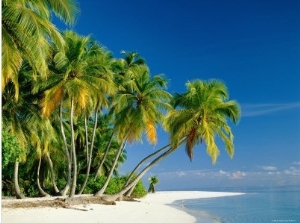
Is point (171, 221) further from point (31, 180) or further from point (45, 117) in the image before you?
point (31, 180)

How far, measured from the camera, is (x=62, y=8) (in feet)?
29.1

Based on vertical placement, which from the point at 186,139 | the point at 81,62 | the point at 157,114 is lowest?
the point at 186,139

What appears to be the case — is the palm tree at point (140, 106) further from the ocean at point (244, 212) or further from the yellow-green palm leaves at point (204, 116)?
the ocean at point (244, 212)

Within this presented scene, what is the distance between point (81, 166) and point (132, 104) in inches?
303

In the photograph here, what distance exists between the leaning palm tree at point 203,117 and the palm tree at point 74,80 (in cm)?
318

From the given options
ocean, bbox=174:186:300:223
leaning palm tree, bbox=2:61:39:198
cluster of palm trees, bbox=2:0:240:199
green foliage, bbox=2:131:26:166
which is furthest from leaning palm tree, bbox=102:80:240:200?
green foliage, bbox=2:131:26:166

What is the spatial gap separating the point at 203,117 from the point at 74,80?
211 inches

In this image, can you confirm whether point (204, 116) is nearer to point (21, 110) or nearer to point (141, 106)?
point (141, 106)

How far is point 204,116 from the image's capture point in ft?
52.6

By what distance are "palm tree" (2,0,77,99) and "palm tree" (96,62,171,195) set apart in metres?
8.21

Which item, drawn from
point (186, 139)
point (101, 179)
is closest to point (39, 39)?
point (186, 139)

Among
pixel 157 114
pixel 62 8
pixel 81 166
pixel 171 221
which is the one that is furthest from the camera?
pixel 81 166

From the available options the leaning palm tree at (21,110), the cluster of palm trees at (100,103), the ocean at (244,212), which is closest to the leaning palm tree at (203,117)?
the cluster of palm trees at (100,103)

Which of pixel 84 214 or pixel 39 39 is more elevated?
pixel 39 39
